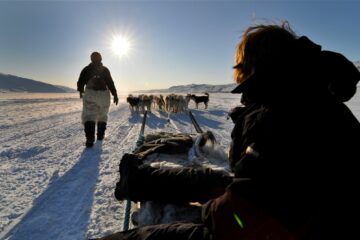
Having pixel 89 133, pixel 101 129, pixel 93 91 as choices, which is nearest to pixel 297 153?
pixel 89 133

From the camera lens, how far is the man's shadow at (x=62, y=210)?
2.62 meters

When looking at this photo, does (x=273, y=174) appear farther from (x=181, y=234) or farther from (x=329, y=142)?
(x=181, y=234)

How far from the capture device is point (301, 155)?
3.77ft

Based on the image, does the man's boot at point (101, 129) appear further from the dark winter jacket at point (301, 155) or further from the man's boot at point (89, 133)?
the dark winter jacket at point (301, 155)

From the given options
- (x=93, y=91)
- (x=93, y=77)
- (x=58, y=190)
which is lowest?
(x=58, y=190)

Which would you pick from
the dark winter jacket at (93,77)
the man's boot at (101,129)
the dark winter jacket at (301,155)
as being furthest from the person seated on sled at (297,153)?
the man's boot at (101,129)

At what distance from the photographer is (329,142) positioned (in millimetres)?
1142

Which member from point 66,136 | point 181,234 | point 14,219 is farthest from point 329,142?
point 66,136

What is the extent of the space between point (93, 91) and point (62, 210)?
3409 mm

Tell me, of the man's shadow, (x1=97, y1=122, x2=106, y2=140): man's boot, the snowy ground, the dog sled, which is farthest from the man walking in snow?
the dog sled

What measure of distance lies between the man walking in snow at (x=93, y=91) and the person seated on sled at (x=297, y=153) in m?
5.02

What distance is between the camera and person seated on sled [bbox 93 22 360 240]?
115cm

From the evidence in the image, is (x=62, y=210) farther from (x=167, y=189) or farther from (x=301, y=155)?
(x=301, y=155)

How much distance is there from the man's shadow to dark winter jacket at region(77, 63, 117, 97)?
2148 millimetres
